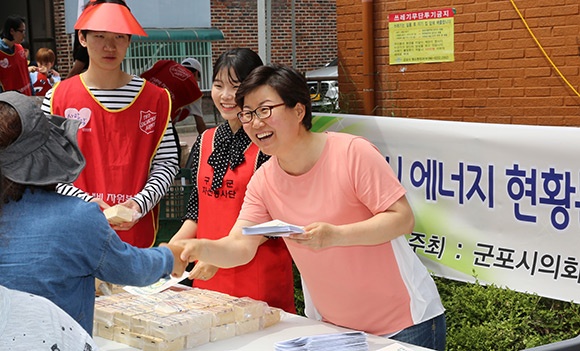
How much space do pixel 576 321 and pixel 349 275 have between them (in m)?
2.28

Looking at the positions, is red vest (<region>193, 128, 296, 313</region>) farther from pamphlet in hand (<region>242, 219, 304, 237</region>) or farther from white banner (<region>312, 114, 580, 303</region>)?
white banner (<region>312, 114, 580, 303</region>)

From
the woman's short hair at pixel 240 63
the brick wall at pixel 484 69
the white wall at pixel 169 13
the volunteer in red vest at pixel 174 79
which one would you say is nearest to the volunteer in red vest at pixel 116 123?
the woman's short hair at pixel 240 63

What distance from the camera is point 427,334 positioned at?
3.08m

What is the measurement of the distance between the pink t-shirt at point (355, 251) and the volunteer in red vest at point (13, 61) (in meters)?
7.06

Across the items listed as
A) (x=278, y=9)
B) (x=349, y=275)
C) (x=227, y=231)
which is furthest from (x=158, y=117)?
(x=278, y=9)

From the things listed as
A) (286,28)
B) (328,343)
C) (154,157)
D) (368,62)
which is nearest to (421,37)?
(368,62)

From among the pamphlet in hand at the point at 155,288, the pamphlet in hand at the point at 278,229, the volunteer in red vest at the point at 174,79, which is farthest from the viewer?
the volunteer in red vest at the point at 174,79

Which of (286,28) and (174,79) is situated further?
(286,28)

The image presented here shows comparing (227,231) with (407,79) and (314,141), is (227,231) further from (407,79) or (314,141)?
(407,79)

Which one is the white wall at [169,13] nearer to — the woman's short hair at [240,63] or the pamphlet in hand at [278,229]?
the woman's short hair at [240,63]

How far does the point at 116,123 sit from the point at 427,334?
1.72 meters

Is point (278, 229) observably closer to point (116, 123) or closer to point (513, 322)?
point (116, 123)

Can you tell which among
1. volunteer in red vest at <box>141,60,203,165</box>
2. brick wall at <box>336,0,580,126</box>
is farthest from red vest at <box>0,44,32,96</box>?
brick wall at <box>336,0,580,126</box>

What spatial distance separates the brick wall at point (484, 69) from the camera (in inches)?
247
